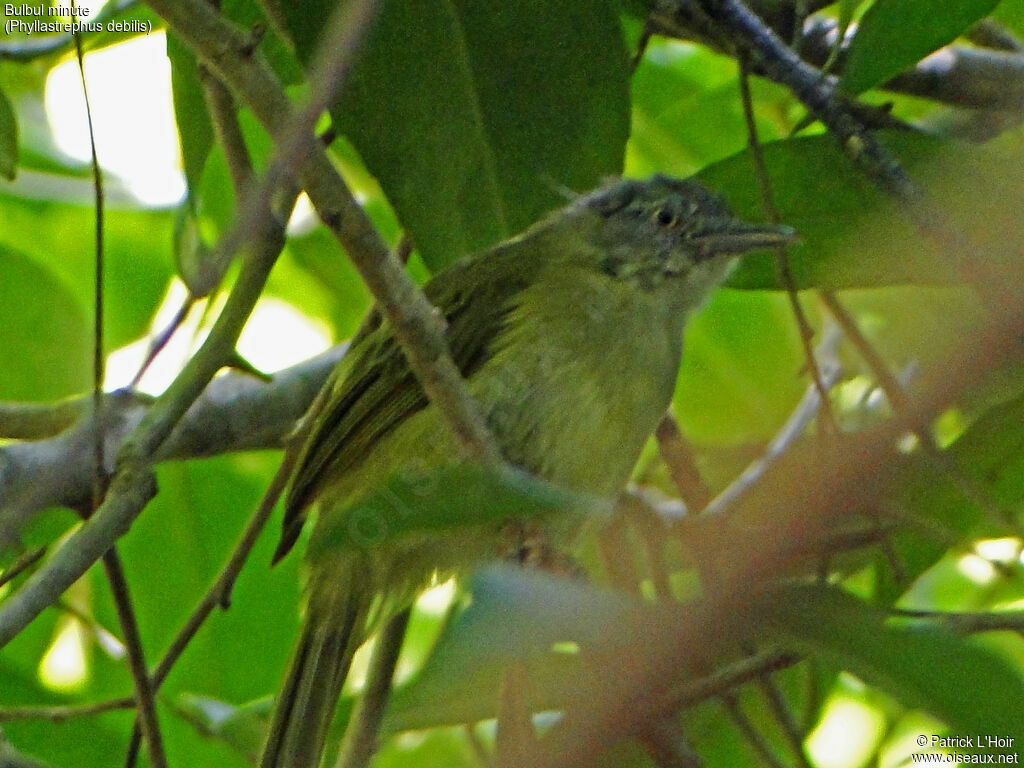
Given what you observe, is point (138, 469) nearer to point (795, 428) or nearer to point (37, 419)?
point (37, 419)

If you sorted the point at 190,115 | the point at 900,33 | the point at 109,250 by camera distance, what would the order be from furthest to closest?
the point at 109,250
the point at 190,115
the point at 900,33

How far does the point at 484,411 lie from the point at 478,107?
26.0 inches

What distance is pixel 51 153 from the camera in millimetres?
3816

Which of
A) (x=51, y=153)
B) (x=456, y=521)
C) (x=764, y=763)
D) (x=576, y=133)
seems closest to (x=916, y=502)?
(x=764, y=763)

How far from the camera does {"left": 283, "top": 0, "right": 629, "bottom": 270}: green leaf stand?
2576mm

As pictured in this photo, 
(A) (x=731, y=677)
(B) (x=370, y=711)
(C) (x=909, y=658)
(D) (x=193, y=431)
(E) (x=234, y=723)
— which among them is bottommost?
(C) (x=909, y=658)

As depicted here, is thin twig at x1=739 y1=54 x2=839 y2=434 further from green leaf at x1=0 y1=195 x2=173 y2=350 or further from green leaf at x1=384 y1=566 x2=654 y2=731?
green leaf at x1=0 y1=195 x2=173 y2=350

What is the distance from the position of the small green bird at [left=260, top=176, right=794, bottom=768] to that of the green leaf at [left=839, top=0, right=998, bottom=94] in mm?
449

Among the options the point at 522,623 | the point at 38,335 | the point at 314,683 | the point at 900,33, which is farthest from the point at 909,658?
the point at 38,335

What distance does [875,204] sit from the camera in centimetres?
266

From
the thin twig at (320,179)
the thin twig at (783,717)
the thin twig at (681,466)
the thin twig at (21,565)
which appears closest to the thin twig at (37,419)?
the thin twig at (21,565)

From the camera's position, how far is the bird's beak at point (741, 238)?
2.75 meters

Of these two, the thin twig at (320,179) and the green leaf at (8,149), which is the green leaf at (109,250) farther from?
the thin twig at (320,179)

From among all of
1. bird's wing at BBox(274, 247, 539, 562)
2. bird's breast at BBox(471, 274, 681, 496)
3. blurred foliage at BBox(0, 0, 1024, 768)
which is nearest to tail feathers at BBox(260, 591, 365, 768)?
blurred foliage at BBox(0, 0, 1024, 768)
